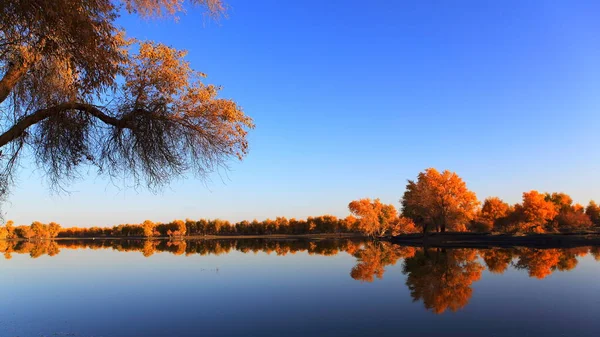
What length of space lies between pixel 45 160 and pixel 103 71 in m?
1.87

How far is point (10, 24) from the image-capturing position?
5418 mm

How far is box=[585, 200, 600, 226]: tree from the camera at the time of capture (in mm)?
75688

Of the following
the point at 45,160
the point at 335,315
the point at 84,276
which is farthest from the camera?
the point at 84,276

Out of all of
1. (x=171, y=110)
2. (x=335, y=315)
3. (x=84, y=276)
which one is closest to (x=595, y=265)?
(x=335, y=315)

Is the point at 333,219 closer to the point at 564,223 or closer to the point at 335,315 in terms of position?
the point at 564,223

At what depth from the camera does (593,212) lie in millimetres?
78250

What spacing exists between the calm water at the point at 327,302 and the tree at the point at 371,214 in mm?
50787

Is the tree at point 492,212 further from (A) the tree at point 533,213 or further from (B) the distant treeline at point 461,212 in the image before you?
(A) the tree at point 533,213

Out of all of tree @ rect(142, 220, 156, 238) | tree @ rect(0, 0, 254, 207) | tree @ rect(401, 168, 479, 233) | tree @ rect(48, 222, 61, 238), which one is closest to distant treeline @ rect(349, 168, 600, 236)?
tree @ rect(401, 168, 479, 233)

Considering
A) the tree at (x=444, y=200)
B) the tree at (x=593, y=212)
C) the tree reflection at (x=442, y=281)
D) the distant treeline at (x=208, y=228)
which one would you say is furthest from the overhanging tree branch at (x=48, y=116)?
the distant treeline at (x=208, y=228)

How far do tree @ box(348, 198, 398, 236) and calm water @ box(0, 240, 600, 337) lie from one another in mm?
50787

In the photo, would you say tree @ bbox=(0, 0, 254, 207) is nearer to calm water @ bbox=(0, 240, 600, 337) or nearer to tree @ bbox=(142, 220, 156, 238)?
calm water @ bbox=(0, 240, 600, 337)

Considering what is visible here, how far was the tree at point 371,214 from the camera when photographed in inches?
3049

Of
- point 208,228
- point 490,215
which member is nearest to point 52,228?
point 208,228
